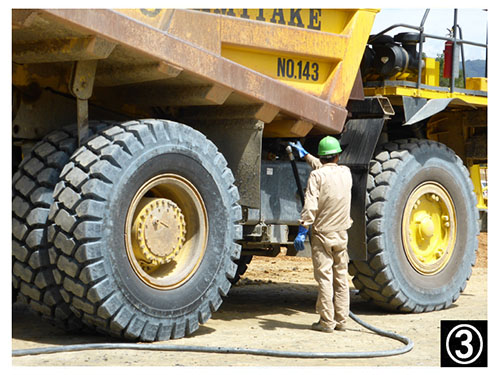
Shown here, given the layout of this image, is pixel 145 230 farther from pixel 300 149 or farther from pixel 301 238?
pixel 300 149

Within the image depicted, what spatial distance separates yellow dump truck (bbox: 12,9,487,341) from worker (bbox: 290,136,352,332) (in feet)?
1.39

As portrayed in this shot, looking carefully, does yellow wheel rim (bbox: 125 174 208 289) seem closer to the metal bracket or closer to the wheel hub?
the wheel hub

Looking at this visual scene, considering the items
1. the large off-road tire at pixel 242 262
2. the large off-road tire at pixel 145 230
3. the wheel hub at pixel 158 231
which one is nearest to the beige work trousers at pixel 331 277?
the large off-road tire at pixel 145 230

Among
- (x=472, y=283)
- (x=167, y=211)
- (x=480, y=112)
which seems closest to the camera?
(x=167, y=211)

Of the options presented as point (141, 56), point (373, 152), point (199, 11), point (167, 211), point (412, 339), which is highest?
point (199, 11)

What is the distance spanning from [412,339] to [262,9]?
2874mm

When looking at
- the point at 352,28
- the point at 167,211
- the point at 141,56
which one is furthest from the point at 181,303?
the point at 352,28

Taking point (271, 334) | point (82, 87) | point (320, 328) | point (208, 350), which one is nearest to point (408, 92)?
point (320, 328)

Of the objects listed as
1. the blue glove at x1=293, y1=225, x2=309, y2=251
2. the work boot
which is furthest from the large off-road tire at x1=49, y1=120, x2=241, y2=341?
Result: the work boot

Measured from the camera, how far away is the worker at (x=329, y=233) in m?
7.15

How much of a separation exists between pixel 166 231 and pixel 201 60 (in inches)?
49.6

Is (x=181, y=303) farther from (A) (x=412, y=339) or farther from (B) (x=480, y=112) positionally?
(B) (x=480, y=112)

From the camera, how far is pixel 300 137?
793 centimetres

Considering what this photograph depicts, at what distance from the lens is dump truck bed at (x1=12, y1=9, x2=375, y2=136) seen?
18.8 ft
